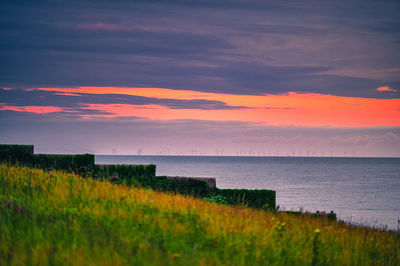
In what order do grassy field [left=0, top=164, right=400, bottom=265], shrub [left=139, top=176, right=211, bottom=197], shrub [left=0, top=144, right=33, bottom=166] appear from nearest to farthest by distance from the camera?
1. grassy field [left=0, top=164, right=400, bottom=265]
2. shrub [left=139, top=176, right=211, bottom=197]
3. shrub [left=0, top=144, right=33, bottom=166]

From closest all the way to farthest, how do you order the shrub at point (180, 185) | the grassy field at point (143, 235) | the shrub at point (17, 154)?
the grassy field at point (143, 235), the shrub at point (180, 185), the shrub at point (17, 154)

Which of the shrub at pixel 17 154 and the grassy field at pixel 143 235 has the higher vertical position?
the shrub at pixel 17 154

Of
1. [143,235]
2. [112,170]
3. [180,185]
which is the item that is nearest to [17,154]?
[112,170]

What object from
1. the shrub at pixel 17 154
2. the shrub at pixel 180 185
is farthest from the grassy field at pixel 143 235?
the shrub at pixel 17 154

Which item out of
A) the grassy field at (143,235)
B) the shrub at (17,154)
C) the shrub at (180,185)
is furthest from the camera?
the shrub at (17,154)

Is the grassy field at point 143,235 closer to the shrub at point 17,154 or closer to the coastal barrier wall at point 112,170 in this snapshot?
the coastal barrier wall at point 112,170

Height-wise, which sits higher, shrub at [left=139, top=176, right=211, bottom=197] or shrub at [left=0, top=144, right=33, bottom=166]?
shrub at [left=0, top=144, right=33, bottom=166]

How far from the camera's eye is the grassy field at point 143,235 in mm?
7277

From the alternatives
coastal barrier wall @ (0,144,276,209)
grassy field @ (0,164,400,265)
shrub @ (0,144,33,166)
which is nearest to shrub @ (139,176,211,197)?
coastal barrier wall @ (0,144,276,209)

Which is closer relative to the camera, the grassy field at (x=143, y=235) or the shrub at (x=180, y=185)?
the grassy field at (x=143, y=235)

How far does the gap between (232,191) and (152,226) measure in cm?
1068

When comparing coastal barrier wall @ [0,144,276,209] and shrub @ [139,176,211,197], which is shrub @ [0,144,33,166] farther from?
shrub @ [139,176,211,197]

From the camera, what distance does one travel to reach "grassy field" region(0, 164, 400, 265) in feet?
23.9

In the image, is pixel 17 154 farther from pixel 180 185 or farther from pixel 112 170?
pixel 180 185
